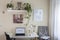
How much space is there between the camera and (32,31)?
571 centimetres

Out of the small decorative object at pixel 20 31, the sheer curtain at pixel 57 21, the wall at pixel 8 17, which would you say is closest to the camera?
the sheer curtain at pixel 57 21

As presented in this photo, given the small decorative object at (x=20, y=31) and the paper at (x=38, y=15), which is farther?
the paper at (x=38, y=15)

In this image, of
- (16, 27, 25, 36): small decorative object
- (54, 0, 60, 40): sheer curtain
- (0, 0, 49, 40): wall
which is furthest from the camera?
(0, 0, 49, 40): wall

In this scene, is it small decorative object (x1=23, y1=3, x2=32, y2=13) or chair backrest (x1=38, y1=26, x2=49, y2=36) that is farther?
chair backrest (x1=38, y1=26, x2=49, y2=36)

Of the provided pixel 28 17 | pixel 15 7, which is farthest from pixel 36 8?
pixel 15 7

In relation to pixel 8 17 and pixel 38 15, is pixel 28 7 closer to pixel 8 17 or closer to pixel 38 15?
pixel 38 15

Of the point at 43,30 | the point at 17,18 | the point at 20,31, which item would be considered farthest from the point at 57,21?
the point at 17,18

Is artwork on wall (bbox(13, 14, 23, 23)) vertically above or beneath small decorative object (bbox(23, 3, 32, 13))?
beneath

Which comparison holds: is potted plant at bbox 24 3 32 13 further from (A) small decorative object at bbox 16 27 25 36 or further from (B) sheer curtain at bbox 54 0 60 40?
(B) sheer curtain at bbox 54 0 60 40

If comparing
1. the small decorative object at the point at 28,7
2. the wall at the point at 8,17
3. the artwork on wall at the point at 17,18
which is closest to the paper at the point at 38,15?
the wall at the point at 8,17

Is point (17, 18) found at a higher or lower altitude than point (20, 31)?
higher

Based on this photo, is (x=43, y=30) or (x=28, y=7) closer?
(x=28, y=7)

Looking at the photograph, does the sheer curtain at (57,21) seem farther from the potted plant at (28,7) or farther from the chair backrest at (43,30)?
the potted plant at (28,7)

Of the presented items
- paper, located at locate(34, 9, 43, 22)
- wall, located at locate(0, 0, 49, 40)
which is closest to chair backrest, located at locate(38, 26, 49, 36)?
wall, located at locate(0, 0, 49, 40)
